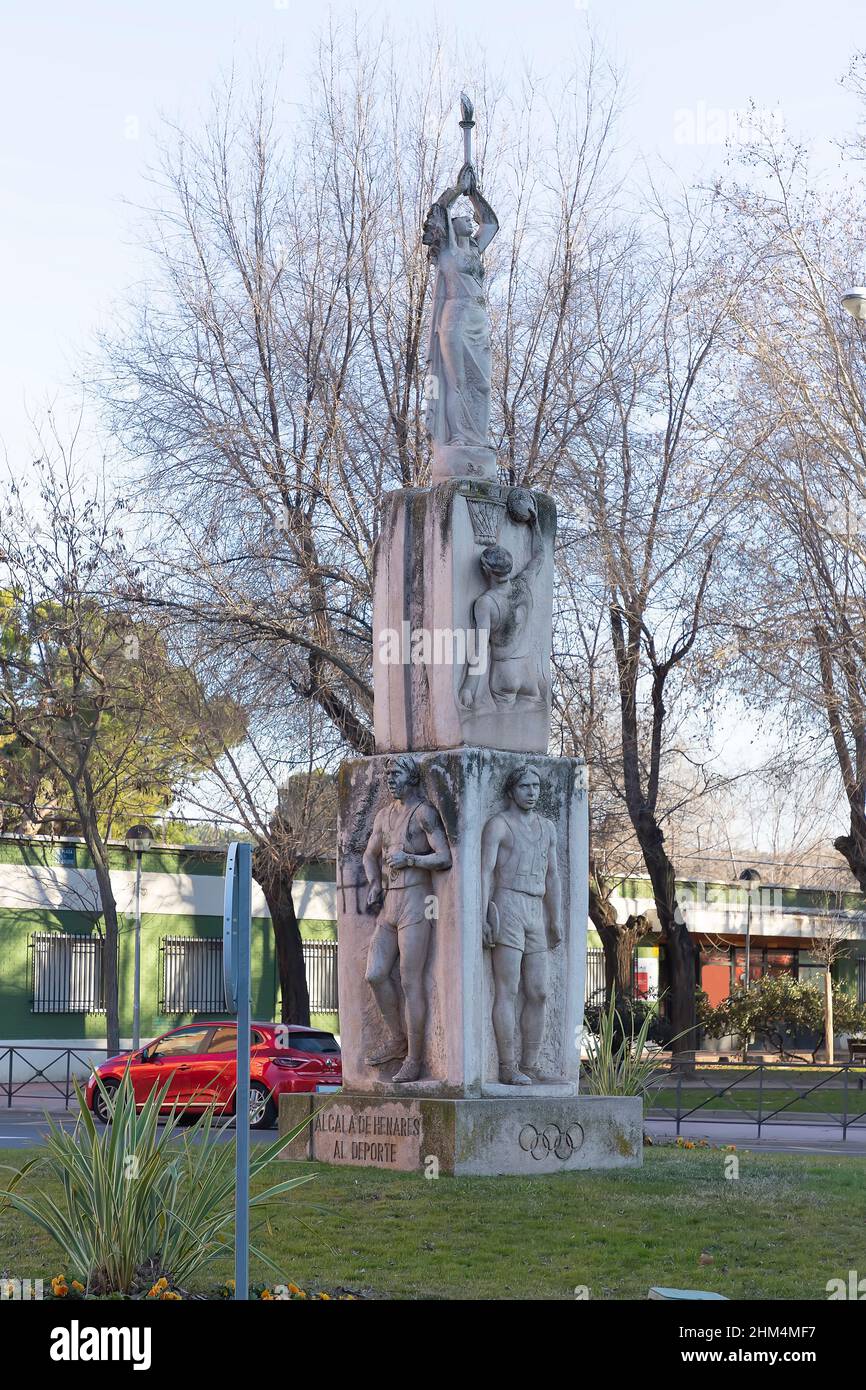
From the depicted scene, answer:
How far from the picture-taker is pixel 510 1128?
41.3 ft

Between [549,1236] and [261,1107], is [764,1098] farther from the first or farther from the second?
[549,1236]

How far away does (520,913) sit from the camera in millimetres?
13055

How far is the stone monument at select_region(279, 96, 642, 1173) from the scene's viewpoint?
1280 cm

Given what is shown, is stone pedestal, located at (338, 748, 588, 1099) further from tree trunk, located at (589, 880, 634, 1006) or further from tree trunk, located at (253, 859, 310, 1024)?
tree trunk, located at (589, 880, 634, 1006)

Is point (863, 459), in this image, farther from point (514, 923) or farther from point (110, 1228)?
point (110, 1228)

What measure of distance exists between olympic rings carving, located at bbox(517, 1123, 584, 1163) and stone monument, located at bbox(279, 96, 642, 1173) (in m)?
0.01

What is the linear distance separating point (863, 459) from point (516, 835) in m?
13.3

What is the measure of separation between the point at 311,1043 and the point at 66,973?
14058 millimetres

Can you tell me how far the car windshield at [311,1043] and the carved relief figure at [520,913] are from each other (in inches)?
445

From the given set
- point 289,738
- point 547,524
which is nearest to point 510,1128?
point 547,524

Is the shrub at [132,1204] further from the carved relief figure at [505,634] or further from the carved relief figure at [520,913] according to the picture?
the carved relief figure at [505,634]

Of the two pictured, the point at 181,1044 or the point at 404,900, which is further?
the point at 181,1044

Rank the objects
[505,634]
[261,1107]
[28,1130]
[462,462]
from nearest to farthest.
A: 1. [505,634]
2. [462,462]
3. [28,1130]
4. [261,1107]

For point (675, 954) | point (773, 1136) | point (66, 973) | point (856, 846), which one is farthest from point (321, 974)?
point (773, 1136)
